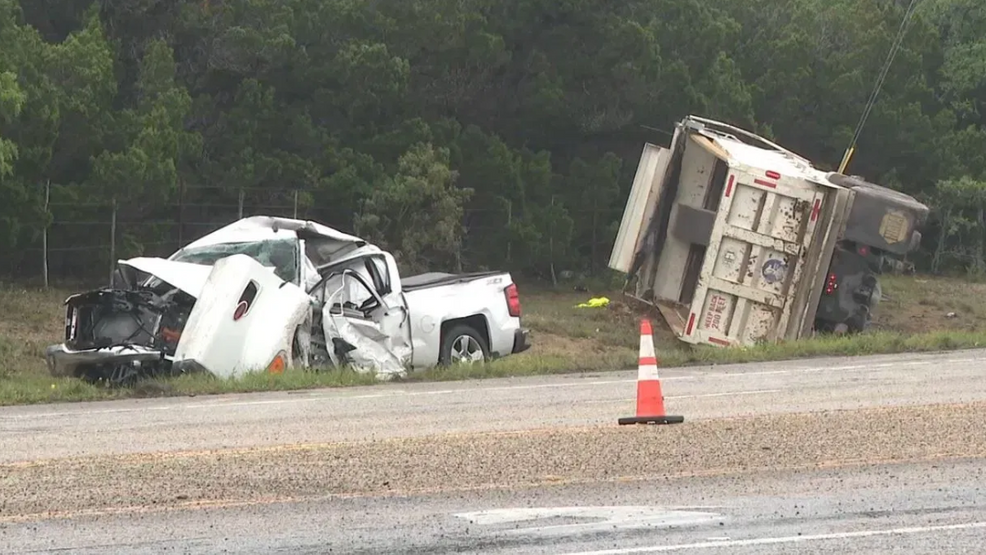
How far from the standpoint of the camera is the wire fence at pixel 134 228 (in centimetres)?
2569

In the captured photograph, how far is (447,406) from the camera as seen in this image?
40.1 ft

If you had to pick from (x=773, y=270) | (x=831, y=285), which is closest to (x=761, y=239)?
(x=773, y=270)

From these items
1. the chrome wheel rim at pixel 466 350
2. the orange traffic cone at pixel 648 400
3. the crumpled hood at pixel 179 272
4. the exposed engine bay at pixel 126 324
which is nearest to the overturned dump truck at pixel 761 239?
the chrome wheel rim at pixel 466 350

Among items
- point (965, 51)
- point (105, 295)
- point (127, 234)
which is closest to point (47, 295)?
point (127, 234)

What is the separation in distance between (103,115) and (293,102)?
5.32 m

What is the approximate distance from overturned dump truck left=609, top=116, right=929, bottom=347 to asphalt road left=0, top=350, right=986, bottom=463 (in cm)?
279

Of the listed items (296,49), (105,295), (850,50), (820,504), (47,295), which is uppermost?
(850,50)

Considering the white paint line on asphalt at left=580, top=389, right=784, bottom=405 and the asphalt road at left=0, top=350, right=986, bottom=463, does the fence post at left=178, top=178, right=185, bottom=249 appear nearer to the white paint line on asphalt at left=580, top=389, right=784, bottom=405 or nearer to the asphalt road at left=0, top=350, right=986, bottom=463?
the asphalt road at left=0, top=350, right=986, bottom=463

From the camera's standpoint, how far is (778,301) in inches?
716

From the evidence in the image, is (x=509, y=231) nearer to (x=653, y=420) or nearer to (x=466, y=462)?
(x=653, y=420)

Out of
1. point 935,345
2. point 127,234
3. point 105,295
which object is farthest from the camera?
point 127,234

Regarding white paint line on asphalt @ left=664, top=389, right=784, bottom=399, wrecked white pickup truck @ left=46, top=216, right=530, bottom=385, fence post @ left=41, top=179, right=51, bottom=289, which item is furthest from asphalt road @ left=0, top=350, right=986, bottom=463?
fence post @ left=41, top=179, right=51, bottom=289

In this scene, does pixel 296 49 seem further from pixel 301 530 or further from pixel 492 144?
pixel 301 530

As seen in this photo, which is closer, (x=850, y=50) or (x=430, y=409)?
(x=430, y=409)
